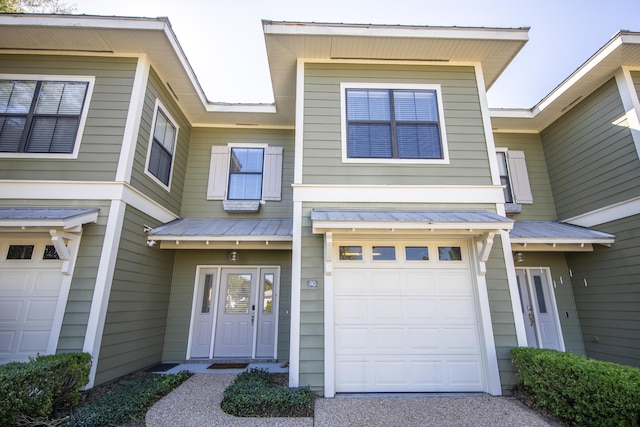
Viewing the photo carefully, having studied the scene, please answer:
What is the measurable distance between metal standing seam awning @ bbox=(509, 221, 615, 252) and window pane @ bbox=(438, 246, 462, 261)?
5.86 feet

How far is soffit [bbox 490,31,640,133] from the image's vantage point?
5391mm

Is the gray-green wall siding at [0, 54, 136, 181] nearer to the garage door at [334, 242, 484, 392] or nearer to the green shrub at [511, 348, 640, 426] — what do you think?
the garage door at [334, 242, 484, 392]

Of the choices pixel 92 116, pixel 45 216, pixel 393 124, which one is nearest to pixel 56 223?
pixel 45 216

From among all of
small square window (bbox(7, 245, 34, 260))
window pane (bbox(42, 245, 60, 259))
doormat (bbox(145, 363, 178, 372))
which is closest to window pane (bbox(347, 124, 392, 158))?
window pane (bbox(42, 245, 60, 259))

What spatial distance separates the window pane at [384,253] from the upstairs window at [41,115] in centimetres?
567

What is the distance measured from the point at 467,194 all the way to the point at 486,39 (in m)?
2.88

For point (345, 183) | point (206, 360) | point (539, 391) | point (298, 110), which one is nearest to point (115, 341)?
point (206, 360)

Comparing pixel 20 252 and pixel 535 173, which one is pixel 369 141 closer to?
pixel 535 173

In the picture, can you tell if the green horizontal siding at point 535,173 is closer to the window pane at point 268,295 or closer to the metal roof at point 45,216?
the window pane at point 268,295

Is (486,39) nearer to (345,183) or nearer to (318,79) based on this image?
(318,79)

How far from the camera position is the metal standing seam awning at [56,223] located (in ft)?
13.5

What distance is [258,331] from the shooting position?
257 inches

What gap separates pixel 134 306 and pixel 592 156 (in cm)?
1001

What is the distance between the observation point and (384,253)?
16.2 ft
